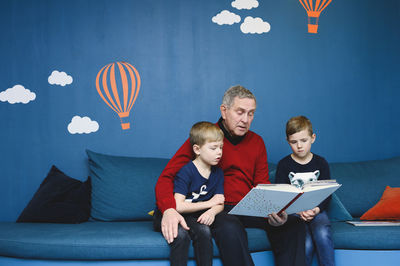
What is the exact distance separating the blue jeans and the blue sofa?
0.10m

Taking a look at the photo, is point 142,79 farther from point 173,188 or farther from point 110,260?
point 110,260

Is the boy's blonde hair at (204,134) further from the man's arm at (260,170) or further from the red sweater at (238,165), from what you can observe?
the man's arm at (260,170)

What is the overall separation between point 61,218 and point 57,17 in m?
1.60

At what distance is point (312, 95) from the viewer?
300 centimetres

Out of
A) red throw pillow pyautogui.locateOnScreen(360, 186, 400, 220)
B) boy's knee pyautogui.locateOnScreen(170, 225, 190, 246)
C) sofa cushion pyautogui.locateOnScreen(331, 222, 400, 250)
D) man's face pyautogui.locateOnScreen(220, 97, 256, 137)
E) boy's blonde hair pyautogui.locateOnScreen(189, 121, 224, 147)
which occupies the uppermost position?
man's face pyautogui.locateOnScreen(220, 97, 256, 137)

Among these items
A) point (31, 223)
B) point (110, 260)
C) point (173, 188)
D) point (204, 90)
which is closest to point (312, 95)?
point (204, 90)

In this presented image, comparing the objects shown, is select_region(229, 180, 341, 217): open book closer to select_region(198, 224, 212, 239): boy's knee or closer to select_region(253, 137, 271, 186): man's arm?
select_region(198, 224, 212, 239): boy's knee

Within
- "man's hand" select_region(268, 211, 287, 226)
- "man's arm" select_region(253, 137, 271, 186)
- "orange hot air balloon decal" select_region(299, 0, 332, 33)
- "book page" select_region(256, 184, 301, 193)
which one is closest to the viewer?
"book page" select_region(256, 184, 301, 193)

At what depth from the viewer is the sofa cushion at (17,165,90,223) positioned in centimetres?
229

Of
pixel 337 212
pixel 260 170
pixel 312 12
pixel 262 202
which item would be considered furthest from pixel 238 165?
pixel 312 12

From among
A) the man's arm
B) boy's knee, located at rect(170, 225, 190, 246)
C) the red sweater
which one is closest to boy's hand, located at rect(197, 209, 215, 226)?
boy's knee, located at rect(170, 225, 190, 246)

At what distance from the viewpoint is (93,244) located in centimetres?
180

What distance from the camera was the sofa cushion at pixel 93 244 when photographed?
70.6 inches

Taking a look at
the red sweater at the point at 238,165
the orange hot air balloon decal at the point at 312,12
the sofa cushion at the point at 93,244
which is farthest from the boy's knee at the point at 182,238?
the orange hot air balloon decal at the point at 312,12
